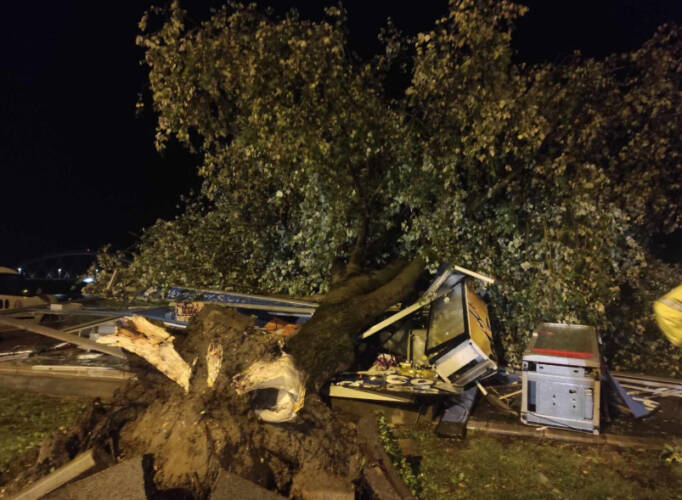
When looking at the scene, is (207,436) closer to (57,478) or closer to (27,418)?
(57,478)

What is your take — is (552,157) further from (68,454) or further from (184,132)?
(68,454)

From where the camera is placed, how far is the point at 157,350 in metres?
3.54

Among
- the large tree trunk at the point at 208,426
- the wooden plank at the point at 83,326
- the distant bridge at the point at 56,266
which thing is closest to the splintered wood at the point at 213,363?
the large tree trunk at the point at 208,426

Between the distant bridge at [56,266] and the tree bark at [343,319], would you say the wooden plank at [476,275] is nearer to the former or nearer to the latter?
the tree bark at [343,319]

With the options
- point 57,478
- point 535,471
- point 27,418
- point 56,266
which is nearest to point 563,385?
point 535,471

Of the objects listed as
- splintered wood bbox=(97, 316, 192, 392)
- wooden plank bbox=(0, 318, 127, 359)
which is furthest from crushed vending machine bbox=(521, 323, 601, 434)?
wooden plank bbox=(0, 318, 127, 359)

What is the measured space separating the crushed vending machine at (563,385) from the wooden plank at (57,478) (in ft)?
12.6

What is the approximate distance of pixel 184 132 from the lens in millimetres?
6688

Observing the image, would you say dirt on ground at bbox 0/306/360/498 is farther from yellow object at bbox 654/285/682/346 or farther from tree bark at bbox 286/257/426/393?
yellow object at bbox 654/285/682/346

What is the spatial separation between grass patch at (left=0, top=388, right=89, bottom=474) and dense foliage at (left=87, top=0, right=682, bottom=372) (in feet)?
7.17

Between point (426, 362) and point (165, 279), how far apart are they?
3.85m

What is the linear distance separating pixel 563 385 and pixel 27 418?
16.9 feet

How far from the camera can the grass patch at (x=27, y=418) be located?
4121 millimetres

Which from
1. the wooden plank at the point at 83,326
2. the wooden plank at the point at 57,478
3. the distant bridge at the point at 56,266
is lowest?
the wooden plank at the point at 57,478
